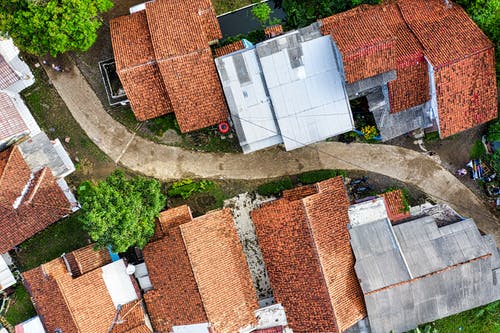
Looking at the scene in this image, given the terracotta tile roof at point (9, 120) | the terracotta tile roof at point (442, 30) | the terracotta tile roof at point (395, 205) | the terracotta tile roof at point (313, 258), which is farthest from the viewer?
the terracotta tile roof at point (395, 205)

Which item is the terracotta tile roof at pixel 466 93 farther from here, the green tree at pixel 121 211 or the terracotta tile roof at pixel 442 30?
the green tree at pixel 121 211

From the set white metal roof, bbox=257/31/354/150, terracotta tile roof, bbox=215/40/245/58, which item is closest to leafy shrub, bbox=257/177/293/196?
white metal roof, bbox=257/31/354/150

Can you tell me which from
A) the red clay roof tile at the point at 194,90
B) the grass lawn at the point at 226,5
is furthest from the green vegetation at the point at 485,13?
the red clay roof tile at the point at 194,90

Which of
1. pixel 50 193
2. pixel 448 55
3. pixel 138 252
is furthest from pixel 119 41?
pixel 448 55

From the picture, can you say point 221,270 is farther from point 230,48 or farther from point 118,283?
point 230,48

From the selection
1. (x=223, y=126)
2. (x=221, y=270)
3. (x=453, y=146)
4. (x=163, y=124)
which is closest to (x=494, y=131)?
(x=453, y=146)
